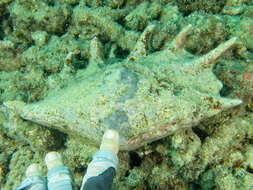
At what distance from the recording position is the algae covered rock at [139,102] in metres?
1.88

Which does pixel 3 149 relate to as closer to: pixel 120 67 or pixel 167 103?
pixel 120 67

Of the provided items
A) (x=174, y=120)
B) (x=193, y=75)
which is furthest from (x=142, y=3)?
(x=174, y=120)

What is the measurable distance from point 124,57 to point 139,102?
6.38ft

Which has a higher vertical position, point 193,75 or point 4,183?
point 193,75

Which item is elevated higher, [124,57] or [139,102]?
[139,102]

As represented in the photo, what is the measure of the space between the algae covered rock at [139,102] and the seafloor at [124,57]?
46 cm

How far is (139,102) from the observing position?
1.89 m

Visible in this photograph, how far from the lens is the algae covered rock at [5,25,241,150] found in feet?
6.18

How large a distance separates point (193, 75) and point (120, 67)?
3.08 feet

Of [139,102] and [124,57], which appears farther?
[124,57]

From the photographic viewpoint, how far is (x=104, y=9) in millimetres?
3895

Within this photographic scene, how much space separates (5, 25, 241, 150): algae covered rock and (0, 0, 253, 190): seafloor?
46 cm

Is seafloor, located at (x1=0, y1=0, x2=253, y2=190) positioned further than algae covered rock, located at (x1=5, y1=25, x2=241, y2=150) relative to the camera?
Yes

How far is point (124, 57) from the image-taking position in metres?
3.65
